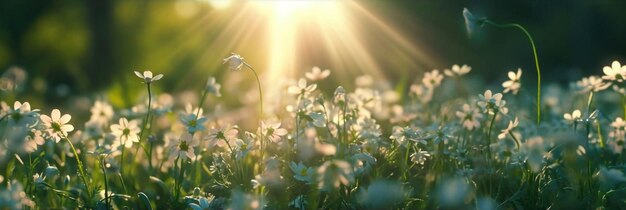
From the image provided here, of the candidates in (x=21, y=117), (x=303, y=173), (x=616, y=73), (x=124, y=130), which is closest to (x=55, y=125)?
(x=21, y=117)

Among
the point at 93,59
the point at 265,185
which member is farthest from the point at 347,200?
the point at 93,59

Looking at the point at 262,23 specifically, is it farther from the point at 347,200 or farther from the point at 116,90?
the point at 347,200

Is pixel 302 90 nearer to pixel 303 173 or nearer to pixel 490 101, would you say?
pixel 303 173

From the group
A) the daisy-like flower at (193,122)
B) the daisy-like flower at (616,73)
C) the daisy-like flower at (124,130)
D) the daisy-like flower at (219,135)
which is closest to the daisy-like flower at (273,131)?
the daisy-like flower at (219,135)

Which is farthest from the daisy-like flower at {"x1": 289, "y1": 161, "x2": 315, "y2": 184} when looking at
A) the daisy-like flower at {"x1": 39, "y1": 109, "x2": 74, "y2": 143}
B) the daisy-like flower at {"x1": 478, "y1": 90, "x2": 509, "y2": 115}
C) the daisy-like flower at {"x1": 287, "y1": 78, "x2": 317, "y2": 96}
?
the daisy-like flower at {"x1": 39, "y1": 109, "x2": 74, "y2": 143}

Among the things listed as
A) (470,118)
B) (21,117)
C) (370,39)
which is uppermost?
(370,39)
